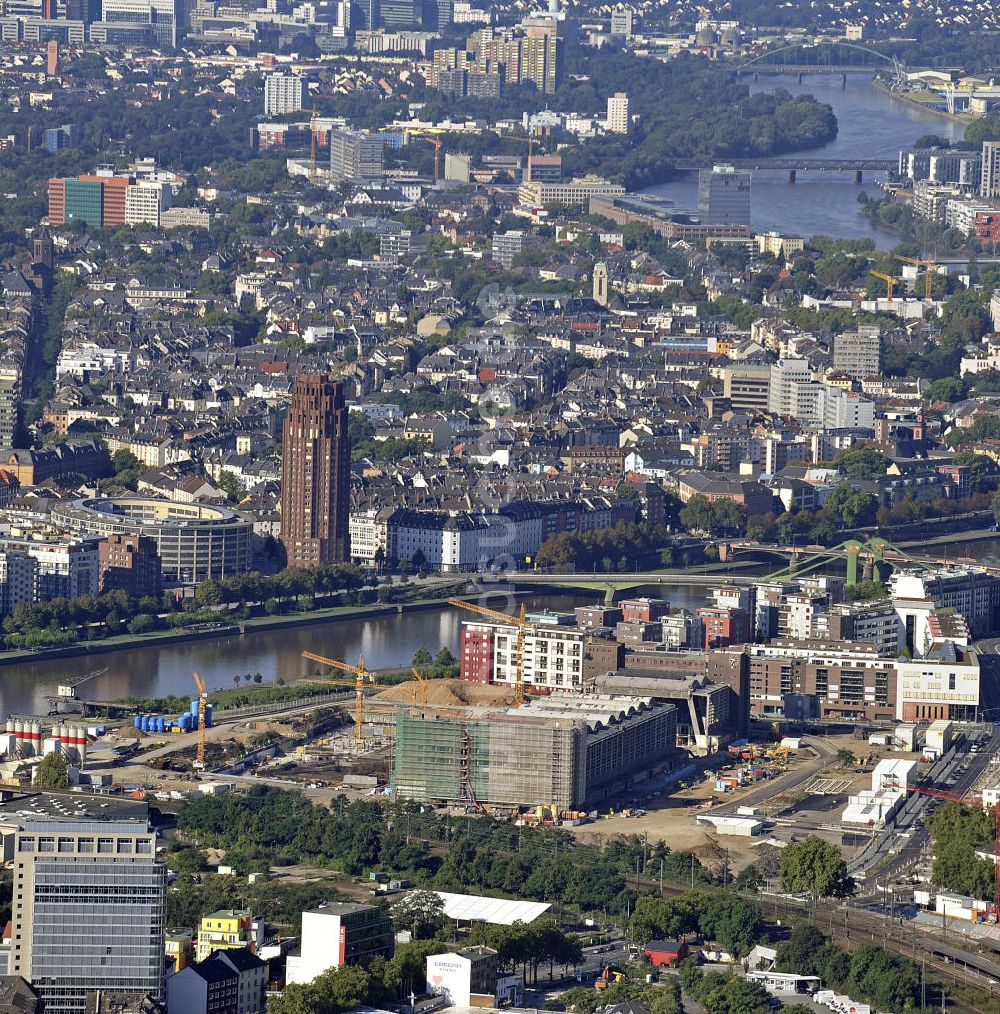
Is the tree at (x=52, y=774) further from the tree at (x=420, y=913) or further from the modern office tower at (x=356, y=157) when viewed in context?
the modern office tower at (x=356, y=157)

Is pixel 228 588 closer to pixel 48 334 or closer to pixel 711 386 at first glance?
pixel 711 386

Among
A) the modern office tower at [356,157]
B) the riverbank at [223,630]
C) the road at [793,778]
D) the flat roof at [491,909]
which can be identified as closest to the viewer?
the flat roof at [491,909]

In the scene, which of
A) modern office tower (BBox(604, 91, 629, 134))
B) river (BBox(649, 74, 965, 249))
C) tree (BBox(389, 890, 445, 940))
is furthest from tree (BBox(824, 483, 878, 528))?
modern office tower (BBox(604, 91, 629, 134))

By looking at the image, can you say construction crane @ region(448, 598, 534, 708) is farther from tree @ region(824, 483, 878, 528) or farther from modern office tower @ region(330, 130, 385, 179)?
modern office tower @ region(330, 130, 385, 179)

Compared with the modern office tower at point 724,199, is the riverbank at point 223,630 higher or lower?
lower

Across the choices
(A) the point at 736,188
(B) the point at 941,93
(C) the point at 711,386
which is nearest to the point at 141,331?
(C) the point at 711,386

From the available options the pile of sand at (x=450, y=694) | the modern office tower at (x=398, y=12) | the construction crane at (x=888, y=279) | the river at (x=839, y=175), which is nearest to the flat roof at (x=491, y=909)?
the pile of sand at (x=450, y=694)
